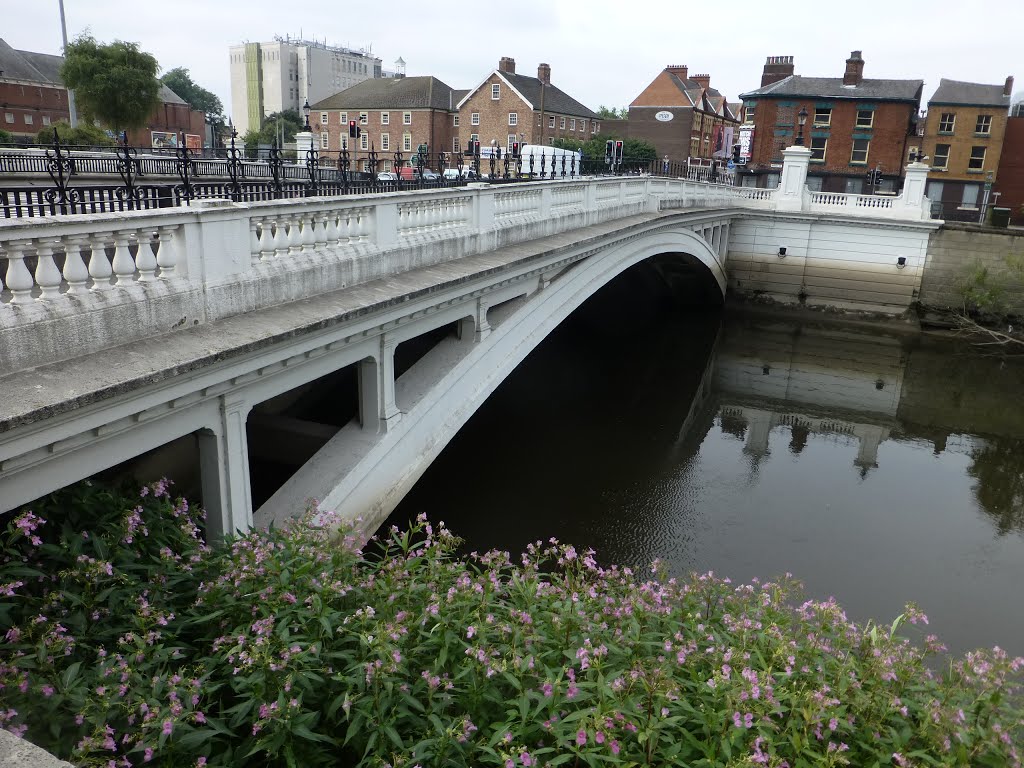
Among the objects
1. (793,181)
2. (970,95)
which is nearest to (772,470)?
(793,181)

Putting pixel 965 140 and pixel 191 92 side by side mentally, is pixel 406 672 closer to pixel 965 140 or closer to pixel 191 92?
pixel 965 140

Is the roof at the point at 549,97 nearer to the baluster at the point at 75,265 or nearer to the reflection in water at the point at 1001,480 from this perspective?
the reflection in water at the point at 1001,480

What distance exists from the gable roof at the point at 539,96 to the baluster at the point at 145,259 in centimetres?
5468

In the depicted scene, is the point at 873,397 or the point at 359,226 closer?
the point at 359,226

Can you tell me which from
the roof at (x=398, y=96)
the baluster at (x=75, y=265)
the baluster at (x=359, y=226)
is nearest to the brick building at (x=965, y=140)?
the roof at (x=398, y=96)

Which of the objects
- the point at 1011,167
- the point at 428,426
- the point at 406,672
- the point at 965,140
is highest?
the point at 965,140

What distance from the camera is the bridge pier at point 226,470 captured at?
246 inches

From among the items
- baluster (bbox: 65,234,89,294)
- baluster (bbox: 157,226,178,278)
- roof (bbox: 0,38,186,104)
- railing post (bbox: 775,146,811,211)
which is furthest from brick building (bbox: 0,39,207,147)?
baluster (bbox: 65,234,89,294)

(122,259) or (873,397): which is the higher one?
(122,259)

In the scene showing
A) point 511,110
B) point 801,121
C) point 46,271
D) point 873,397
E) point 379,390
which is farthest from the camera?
point 511,110

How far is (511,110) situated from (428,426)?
53095mm

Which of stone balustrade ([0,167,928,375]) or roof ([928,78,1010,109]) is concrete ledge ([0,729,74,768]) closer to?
stone balustrade ([0,167,928,375])

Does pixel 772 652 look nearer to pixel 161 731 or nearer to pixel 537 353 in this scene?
pixel 161 731

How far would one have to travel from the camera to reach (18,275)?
4.82 m
